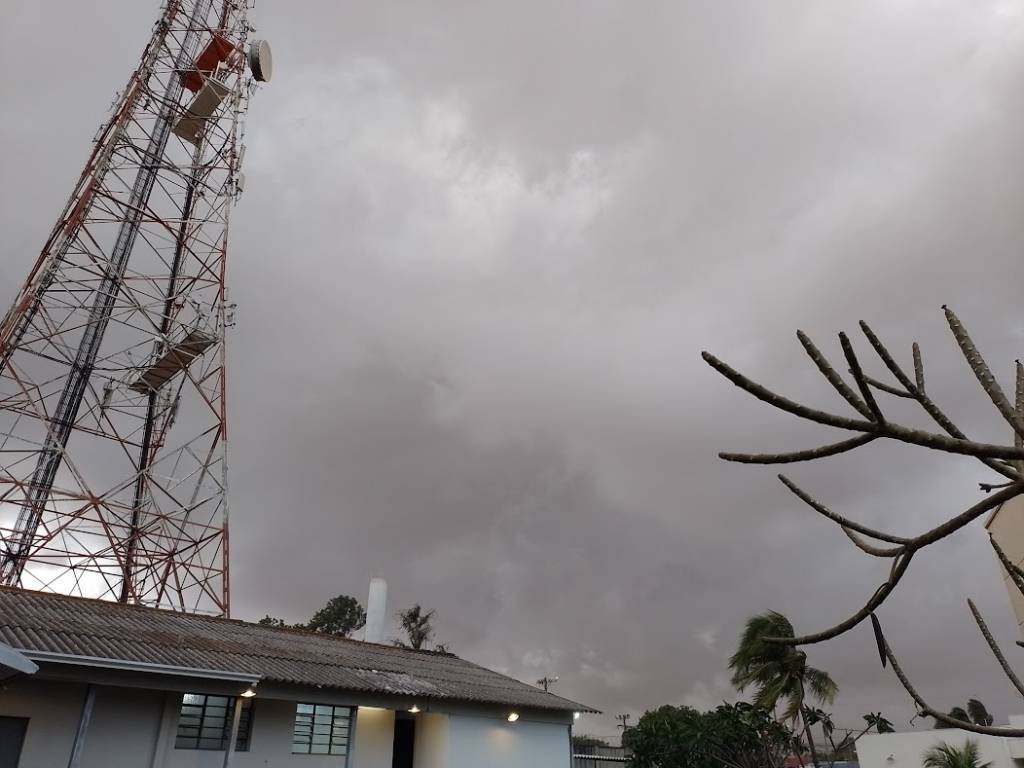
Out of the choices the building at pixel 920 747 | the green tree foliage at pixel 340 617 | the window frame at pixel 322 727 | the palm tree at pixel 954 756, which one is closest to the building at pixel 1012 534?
the palm tree at pixel 954 756

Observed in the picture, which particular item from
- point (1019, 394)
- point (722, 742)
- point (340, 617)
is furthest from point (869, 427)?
point (340, 617)

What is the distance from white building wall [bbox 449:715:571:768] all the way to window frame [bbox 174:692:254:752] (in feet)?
16.5

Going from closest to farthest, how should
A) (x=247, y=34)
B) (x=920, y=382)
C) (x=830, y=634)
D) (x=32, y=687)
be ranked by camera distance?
(x=830, y=634), (x=920, y=382), (x=32, y=687), (x=247, y=34)

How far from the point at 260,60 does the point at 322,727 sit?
22.1 metres

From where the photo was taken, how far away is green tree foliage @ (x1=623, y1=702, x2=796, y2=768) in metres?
20.7

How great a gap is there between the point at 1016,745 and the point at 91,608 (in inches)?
1104

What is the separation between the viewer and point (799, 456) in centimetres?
205

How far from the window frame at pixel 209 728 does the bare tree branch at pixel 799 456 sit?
1350 cm

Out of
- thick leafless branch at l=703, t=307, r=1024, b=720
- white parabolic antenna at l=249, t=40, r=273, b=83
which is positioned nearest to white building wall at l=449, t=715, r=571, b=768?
thick leafless branch at l=703, t=307, r=1024, b=720

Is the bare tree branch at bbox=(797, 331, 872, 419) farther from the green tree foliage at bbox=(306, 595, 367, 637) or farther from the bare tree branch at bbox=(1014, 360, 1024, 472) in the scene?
the green tree foliage at bbox=(306, 595, 367, 637)

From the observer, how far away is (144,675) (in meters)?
11.9

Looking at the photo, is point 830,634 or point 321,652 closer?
point 830,634

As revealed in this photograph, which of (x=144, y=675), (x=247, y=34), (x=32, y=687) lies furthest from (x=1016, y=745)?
(x=247, y=34)

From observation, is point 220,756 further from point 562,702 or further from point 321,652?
point 562,702
